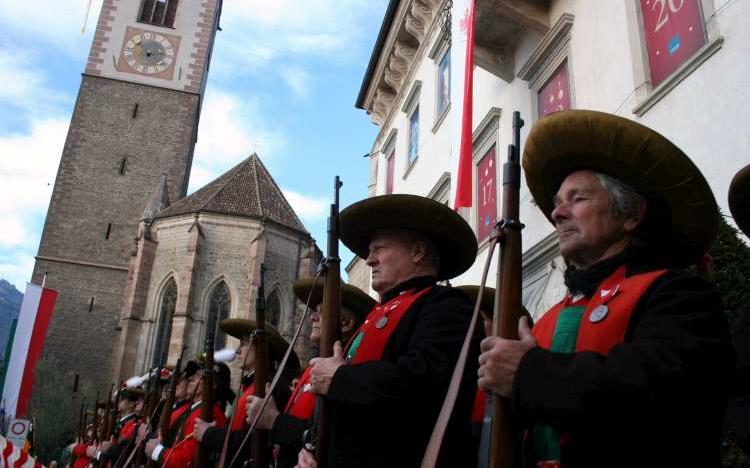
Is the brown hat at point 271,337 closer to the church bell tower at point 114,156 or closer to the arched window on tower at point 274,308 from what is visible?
the arched window on tower at point 274,308

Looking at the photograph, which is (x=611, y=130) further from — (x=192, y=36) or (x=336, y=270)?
(x=192, y=36)

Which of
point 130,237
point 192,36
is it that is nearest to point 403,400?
point 130,237

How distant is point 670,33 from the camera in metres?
7.09

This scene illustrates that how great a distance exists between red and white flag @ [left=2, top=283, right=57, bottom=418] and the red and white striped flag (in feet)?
23.1

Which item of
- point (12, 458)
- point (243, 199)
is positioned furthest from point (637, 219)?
point (243, 199)

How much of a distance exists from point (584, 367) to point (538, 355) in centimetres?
13

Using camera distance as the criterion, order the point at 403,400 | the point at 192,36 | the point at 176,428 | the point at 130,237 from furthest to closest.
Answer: the point at 192,36 < the point at 130,237 < the point at 176,428 < the point at 403,400

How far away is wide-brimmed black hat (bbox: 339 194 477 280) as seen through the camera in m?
3.43

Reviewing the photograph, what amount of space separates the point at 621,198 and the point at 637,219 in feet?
0.31

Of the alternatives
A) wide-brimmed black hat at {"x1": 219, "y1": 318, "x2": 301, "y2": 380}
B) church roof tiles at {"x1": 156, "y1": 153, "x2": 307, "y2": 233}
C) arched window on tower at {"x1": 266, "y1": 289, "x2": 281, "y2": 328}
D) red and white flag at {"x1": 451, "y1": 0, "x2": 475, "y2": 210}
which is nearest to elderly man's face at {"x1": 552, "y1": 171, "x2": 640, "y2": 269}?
wide-brimmed black hat at {"x1": 219, "y1": 318, "x2": 301, "y2": 380}

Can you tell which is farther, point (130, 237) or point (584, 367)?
point (130, 237)

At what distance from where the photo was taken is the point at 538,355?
1.89 m

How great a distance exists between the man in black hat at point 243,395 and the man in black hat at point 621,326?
7.15 feet

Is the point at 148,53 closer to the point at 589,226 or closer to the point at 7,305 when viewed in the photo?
the point at 589,226
